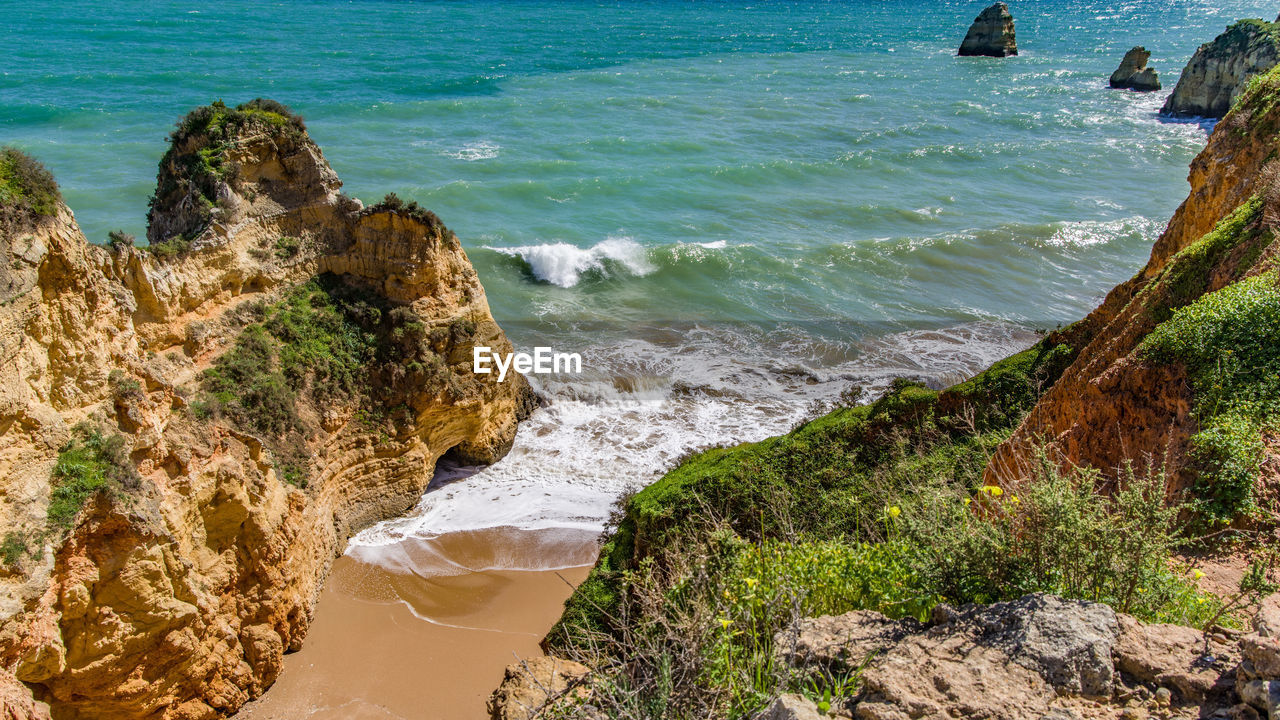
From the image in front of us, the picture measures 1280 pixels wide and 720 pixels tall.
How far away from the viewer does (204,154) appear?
576 inches

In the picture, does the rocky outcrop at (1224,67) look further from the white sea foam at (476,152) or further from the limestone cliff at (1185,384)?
the white sea foam at (476,152)

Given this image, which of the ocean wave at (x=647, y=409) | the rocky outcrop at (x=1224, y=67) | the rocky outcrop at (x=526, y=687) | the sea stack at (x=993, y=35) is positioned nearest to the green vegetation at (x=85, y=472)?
the rocky outcrop at (x=526, y=687)

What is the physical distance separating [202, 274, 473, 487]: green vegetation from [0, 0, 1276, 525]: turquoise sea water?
4110mm

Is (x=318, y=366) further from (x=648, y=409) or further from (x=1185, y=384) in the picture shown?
(x=1185, y=384)

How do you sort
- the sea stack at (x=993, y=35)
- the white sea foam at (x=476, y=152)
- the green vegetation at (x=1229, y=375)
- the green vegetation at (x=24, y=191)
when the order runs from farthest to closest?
A: the sea stack at (x=993, y=35) → the white sea foam at (x=476, y=152) → the green vegetation at (x=24, y=191) → the green vegetation at (x=1229, y=375)

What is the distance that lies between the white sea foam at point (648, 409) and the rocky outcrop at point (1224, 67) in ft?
128

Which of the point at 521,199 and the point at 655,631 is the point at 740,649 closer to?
the point at 655,631

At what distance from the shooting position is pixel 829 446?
47.8ft

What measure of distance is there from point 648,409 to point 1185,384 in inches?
559

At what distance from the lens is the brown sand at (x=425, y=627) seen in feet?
40.6

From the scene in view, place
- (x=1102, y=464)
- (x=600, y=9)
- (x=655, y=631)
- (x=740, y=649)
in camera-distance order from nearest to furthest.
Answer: (x=740, y=649) < (x=655, y=631) < (x=1102, y=464) < (x=600, y=9)

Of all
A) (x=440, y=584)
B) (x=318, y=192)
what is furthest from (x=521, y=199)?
(x=440, y=584)

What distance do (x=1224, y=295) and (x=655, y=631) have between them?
8.51m

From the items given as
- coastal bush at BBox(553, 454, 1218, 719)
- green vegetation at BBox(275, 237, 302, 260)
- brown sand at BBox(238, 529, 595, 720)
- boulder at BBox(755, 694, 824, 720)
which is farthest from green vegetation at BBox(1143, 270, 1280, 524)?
green vegetation at BBox(275, 237, 302, 260)
